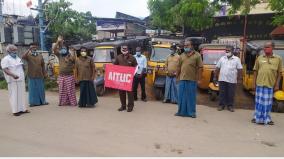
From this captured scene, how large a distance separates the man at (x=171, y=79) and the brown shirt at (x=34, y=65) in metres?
3.75

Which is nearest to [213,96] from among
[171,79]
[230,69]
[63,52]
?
[171,79]

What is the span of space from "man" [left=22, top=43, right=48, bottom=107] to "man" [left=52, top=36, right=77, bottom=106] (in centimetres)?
62

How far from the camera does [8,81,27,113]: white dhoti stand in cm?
880

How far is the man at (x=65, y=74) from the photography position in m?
9.90

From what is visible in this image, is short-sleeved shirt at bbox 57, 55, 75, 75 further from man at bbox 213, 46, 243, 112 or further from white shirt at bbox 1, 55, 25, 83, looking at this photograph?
man at bbox 213, 46, 243, 112

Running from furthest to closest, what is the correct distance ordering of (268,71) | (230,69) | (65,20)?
(65,20), (230,69), (268,71)

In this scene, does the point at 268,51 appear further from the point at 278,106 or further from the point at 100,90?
the point at 100,90

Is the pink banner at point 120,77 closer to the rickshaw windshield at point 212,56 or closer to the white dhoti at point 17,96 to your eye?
the white dhoti at point 17,96

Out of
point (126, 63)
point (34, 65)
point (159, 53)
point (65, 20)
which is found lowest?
point (34, 65)

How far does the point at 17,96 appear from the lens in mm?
8852

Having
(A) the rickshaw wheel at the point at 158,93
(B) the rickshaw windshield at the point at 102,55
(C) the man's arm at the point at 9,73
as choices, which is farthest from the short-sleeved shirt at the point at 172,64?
(C) the man's arm at the point at 9,73

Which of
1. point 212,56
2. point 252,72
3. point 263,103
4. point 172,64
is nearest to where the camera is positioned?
point 263,103

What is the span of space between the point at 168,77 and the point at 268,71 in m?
3.66

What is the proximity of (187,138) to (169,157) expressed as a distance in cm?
128
